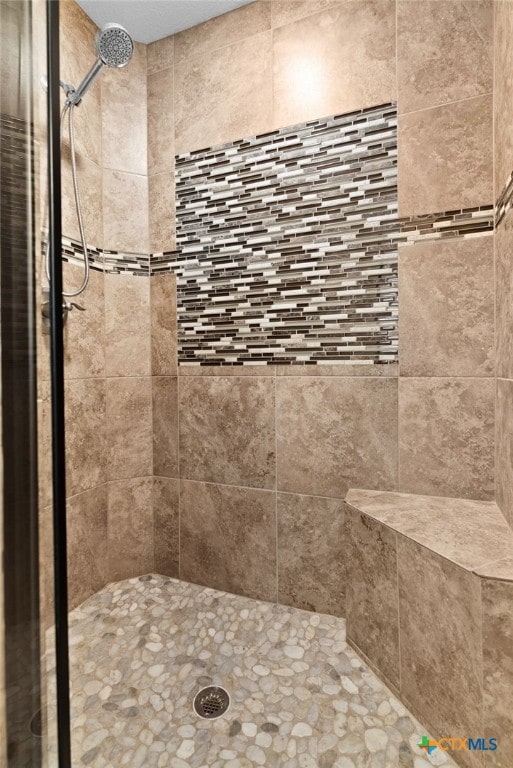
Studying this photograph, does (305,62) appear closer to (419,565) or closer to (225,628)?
(419,565)

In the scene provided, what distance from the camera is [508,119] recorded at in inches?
46.8

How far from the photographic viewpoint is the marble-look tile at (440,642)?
0.95 meters

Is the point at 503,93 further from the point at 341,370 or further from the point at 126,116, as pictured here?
the point at 126,116

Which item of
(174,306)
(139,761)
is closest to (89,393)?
(174,306)

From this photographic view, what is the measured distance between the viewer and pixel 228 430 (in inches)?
70.0

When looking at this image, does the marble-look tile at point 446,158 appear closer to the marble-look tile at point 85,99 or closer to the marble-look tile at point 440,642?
the marble-look tile at point 440,642

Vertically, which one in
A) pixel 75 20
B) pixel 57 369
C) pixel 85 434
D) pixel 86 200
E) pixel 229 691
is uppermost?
pixel 75 20

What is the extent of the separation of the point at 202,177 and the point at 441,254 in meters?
1.07

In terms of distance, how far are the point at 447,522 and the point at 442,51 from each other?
1.58 m

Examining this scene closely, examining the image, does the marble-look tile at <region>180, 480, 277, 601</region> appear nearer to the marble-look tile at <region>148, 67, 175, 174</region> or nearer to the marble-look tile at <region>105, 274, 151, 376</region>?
the marble-look tile at <region>105, 274, 151, 376</region>

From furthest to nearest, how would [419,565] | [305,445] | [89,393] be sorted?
[89,393] → [305,445] → [419,565]

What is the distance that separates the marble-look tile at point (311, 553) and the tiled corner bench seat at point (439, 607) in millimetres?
158

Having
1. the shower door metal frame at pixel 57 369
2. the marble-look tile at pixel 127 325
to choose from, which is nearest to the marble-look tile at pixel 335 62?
the marble-look tile at pixel 127 325

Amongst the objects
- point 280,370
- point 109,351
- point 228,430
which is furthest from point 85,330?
point 280,370
